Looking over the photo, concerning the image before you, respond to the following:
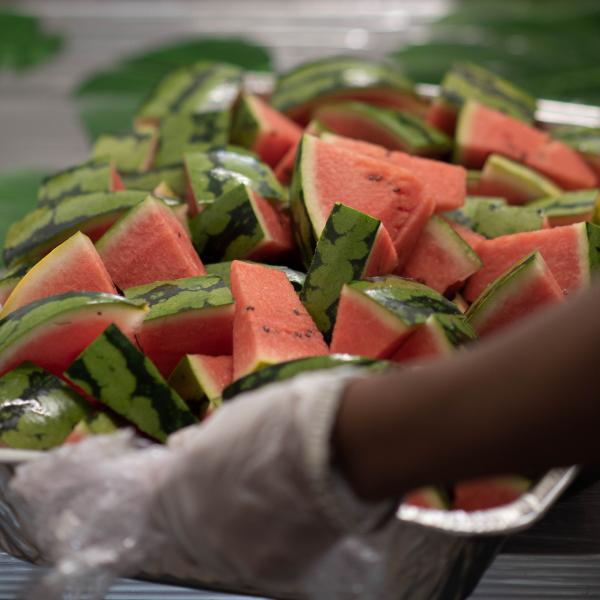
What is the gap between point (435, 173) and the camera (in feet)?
4.60

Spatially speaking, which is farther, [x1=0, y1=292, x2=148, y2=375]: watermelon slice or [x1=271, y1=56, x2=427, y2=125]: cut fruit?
[x1=271, y1=56, x2=427, y2=125]: cut fruit

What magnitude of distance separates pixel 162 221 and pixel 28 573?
0.46 meters

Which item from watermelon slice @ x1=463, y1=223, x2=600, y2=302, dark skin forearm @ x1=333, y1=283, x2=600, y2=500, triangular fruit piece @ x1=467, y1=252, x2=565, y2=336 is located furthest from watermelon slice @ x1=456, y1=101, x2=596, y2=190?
dark skin forearm @ x1=333, y1=283, x2=600, y2=500

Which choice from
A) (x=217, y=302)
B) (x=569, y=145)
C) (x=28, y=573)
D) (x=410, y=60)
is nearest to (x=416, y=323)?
(x=217, y=302)

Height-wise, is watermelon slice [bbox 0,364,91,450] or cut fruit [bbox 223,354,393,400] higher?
cut fruit [bbox 223,354,393,400]

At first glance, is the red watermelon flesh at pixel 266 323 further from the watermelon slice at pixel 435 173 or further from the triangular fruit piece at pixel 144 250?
the watermelon slice at pixel 435 173

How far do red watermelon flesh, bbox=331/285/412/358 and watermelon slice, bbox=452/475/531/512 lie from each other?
167 millimetres

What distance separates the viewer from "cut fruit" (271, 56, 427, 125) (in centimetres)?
187

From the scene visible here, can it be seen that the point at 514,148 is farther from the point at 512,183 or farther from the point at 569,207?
the point at 569,207

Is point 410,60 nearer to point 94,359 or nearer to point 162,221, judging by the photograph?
point 162,221

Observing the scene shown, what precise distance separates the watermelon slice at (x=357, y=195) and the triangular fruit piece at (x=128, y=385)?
34 centimetres

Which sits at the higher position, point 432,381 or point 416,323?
point 432,381

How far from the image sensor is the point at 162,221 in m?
1.23

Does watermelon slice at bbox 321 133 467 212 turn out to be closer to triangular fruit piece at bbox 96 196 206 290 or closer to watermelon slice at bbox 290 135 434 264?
watermelon slice at bbox 290 135 434 264
